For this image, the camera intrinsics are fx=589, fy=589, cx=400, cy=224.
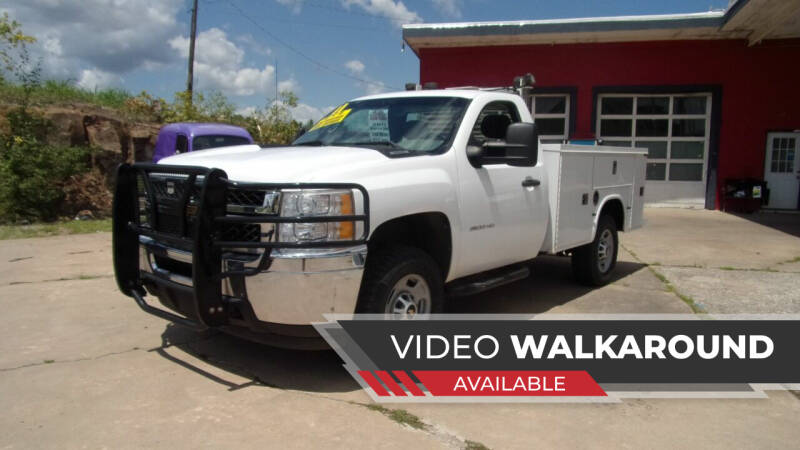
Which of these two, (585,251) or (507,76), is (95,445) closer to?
(585,251)

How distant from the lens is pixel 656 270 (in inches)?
294

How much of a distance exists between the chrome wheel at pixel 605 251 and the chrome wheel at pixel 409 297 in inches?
124

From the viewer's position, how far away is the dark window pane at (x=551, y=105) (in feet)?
52.3

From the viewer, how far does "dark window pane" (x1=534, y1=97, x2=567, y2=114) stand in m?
15.9

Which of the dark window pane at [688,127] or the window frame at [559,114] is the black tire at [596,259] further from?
the dark window pane at [688,127]

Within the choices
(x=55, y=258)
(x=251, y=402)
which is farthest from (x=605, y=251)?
(x=55, y=258)

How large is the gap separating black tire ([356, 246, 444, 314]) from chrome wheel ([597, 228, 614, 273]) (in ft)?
10.2

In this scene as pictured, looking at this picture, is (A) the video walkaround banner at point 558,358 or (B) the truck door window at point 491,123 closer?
(A) the video walkaround banner at point 558,358

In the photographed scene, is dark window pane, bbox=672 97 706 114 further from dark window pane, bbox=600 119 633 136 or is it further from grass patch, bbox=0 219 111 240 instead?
grass patch, bbox=0 219 111 240

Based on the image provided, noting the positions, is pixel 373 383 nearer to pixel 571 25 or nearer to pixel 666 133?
pixel 571 25

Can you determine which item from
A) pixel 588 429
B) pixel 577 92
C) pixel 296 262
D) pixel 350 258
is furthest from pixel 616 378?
pixel 577 92

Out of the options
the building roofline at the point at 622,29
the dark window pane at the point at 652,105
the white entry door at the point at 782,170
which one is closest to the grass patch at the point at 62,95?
the building roofline at the point at 622,29

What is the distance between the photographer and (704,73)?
1498 centimetres

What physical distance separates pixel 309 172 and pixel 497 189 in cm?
174
